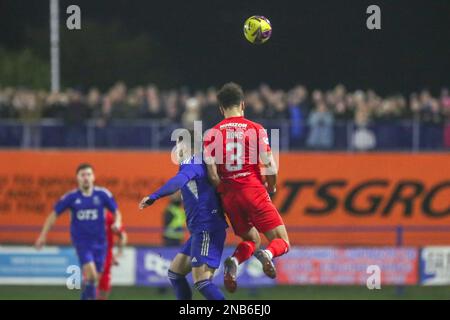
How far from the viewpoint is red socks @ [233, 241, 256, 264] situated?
1225cm

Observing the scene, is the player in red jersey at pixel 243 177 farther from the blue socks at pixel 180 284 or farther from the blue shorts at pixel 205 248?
the blue socks at pixel 180 284

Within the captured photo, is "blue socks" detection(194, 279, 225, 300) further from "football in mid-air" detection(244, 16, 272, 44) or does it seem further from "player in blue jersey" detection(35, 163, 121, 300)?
"player in blue jersey" detection(35, 163, 121, 300)

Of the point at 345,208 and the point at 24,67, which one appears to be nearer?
the point at 345,208

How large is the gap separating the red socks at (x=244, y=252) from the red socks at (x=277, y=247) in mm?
208

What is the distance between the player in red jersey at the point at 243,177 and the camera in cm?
1219

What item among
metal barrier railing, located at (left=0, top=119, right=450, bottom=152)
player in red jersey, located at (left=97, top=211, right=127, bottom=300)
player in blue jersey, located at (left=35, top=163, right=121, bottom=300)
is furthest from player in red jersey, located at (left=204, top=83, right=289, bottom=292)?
metal barrier railing, located at (left=0, top=119, right=450, bottom=152)

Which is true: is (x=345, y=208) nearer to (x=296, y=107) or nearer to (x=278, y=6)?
(x=296, y=107)

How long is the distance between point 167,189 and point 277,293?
27.1 feet

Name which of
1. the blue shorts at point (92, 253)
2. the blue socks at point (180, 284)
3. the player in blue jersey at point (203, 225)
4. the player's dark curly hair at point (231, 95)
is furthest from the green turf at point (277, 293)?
the player's dark curly hair at point (231, 95)

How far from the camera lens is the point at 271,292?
19672 millimetres

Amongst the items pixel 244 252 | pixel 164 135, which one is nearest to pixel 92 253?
pixel 244 252

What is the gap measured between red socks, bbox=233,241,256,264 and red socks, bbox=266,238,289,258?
21 cm

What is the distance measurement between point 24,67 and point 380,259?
14523 millimetres

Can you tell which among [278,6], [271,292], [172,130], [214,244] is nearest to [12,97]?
[172,130]
